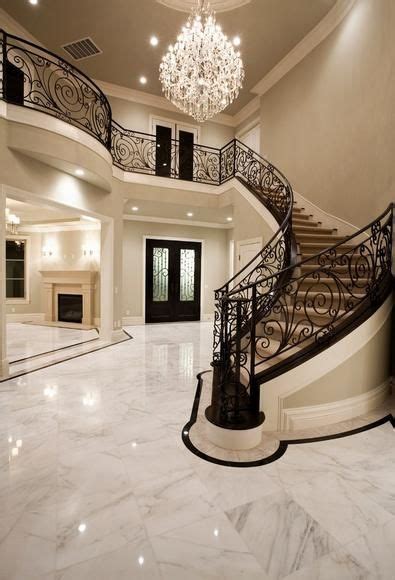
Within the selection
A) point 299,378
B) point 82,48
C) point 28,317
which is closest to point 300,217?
point 299,378

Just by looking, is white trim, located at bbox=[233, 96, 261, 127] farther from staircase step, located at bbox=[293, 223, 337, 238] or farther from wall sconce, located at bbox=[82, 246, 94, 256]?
wall sconce, located at bbox=[82, 246, 94, 256]

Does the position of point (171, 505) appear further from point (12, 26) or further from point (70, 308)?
point (12, 26)

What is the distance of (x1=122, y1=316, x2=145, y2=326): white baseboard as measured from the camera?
29.9 ft

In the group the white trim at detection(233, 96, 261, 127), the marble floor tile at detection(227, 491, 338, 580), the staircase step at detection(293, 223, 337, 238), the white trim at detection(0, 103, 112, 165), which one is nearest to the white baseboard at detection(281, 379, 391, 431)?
the marble floor tile at detection(227, 491, 338, 580)

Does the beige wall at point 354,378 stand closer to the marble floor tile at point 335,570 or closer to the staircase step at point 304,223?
the marble floor tile at point 335,570

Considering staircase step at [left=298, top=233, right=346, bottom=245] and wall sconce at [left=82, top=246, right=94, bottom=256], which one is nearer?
staircase step at [left=298, top=233, right=346, bottom=245]

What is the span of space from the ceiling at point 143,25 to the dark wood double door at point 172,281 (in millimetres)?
4722

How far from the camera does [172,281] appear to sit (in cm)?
973

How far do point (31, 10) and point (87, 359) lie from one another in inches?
273

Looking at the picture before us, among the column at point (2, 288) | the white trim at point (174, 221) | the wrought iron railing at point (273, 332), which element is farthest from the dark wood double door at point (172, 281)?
the wrought iron railing at point (273, 332)

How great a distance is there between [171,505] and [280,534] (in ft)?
2.16

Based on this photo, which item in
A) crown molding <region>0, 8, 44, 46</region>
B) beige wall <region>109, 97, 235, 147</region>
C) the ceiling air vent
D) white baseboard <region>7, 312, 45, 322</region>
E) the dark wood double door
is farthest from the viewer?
the dark wood double door

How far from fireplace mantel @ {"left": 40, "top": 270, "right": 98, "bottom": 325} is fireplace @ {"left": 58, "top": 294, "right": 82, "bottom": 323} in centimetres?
12

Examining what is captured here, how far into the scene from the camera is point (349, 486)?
205cm
